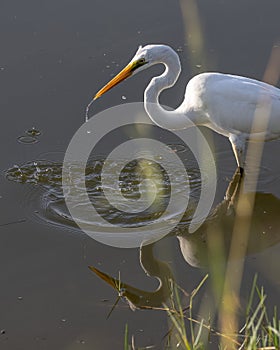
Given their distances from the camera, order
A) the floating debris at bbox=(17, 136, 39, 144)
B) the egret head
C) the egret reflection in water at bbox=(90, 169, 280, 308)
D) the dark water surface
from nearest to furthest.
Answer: the dark water surface
the egret reflection in water at bbox=(90, 169, 280, 308)
the egret head
the floating debris at bbox=(17, 136, 39, 144)

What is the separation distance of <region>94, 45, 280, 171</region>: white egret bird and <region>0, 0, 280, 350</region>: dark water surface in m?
0.30

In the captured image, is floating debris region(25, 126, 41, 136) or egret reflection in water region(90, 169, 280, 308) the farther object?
floating debris region(25, 126, 41, 136)

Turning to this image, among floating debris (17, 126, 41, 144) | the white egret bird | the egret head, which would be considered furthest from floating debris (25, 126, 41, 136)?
the egret head

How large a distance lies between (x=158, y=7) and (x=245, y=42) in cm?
105

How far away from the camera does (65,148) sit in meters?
5.77

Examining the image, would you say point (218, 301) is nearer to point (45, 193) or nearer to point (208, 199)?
point (208, 199)

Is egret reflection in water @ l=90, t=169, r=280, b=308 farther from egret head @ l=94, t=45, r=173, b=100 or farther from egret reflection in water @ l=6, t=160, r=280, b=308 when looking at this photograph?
egret head @ l=94, t=45, r=173, b=100

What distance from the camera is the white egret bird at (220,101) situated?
539 centimetres

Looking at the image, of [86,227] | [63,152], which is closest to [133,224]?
[86,227]

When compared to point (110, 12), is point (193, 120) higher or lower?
lower

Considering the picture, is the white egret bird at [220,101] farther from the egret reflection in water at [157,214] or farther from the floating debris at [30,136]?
the floating debris at [30,136]

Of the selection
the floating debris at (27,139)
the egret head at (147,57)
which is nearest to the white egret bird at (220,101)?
the egret head at (147,57)

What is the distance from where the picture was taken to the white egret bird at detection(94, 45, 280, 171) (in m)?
5.39

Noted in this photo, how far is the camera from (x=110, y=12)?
24.8ft
